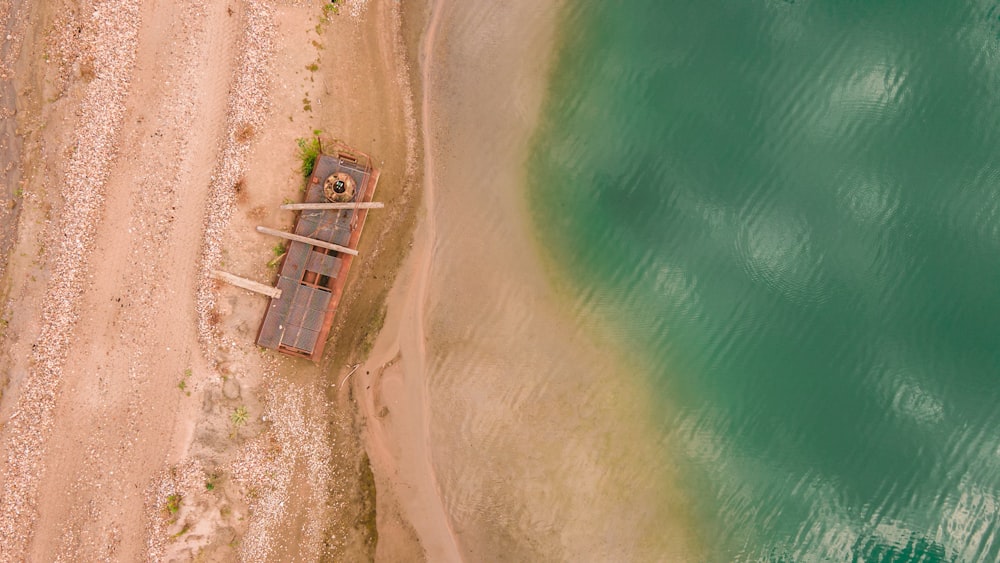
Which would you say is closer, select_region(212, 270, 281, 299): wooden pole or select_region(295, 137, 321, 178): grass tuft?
select_region(212, 270, 281, 299): wooden pole

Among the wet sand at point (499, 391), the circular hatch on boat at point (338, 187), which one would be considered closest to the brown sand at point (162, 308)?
the circular hatch on boat at point (338, 187)

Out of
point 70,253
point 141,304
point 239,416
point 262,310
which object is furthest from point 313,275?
point 70,253

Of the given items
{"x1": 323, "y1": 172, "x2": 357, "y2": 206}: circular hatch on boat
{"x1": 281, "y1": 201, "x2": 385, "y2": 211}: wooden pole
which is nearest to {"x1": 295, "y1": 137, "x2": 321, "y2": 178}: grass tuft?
{"x1": 323, "y1": 172, "x2": 357, "y2": 206}: circular hatch on boat

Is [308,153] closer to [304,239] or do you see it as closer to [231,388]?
[304,239]

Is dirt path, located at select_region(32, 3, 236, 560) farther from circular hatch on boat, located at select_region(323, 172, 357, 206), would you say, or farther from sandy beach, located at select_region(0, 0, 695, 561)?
circular hatch on boat, located at select_region(323, 172, 357, 206)

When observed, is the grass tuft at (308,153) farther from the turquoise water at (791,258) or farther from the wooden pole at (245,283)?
the turquoise water at (791,258)

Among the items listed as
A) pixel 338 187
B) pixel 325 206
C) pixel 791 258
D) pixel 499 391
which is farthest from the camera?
pixel 791 258
